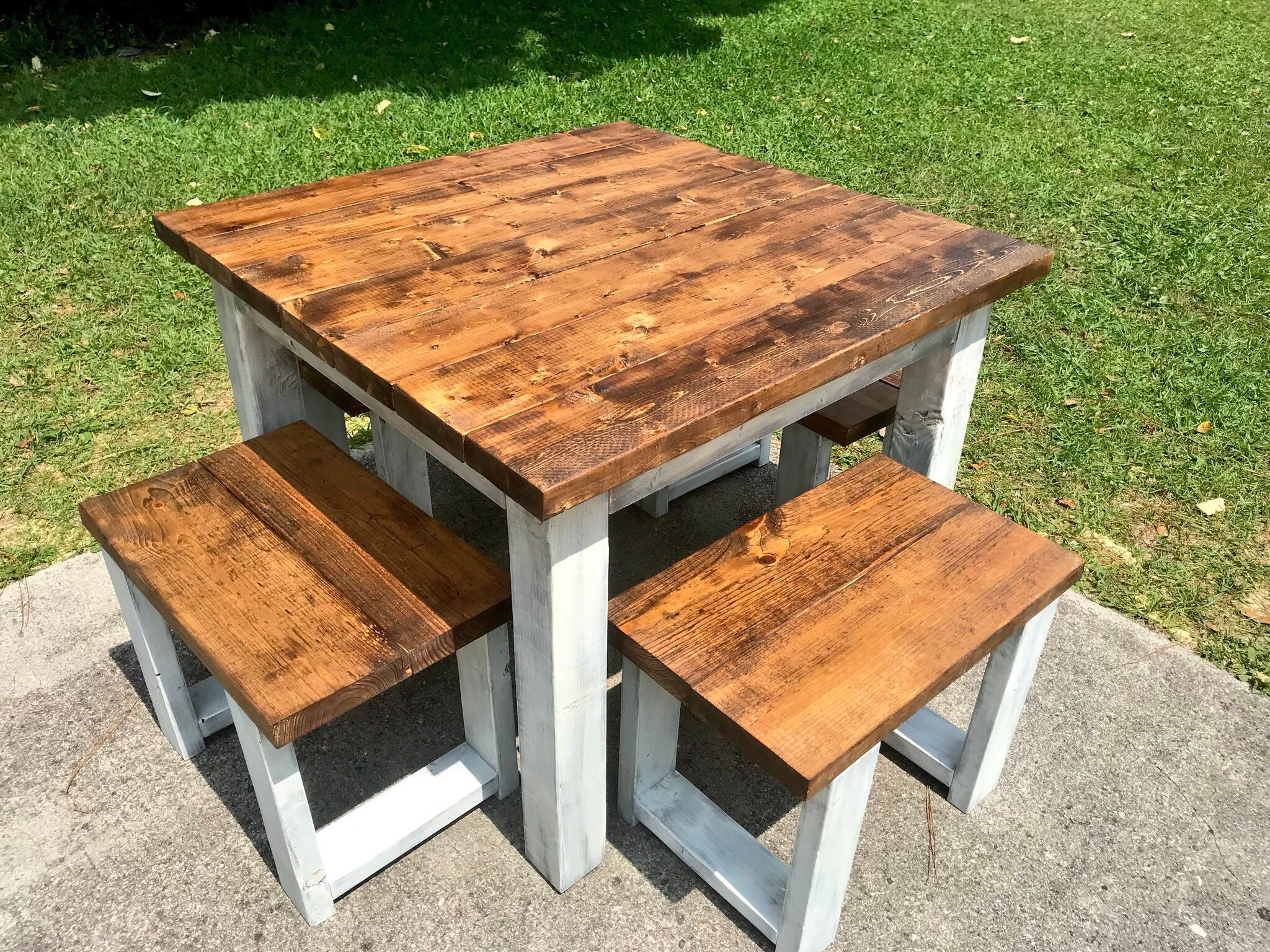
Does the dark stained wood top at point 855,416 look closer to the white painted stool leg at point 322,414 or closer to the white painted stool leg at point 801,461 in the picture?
the white painted stool leg at point 801,461

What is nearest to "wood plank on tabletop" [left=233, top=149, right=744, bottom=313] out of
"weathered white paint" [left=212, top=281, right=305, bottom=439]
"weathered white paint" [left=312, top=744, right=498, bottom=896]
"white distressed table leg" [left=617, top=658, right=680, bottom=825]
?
"weathered white paint" [left=212, top=281, right=305, bottom=439]

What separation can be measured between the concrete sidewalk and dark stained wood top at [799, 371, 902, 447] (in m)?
0.73

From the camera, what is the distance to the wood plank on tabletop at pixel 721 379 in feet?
4.93

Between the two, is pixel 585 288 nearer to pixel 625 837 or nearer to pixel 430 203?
pixel 430 203

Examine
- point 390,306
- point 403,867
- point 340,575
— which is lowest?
point 403,867

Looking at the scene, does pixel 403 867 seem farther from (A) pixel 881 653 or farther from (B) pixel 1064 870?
(B) pixel 1064 870

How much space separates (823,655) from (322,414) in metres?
1.55

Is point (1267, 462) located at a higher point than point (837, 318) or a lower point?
lower

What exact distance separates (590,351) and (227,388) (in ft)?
8.05

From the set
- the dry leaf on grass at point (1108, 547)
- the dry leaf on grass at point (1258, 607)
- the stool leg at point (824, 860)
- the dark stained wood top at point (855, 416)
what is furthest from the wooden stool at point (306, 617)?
the dry leaf on grass at point (1258, 607)

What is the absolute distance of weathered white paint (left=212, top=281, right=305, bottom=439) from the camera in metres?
2.27

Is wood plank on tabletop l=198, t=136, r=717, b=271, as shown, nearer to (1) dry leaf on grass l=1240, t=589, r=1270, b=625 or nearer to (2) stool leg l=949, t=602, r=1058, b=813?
(2) stool leg l=949, t=602, r=1058, b=813

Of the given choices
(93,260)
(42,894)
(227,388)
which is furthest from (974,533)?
(93,260)

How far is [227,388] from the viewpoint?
3.77 meters
